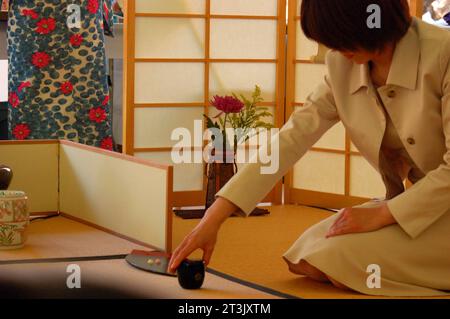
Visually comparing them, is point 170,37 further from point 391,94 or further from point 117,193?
point 391,94

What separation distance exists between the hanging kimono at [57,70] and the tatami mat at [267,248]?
2.68 feet

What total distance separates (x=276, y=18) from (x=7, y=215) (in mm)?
1725

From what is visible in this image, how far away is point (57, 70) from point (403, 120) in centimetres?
222

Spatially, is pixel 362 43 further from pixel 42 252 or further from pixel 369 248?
pixel 42 252

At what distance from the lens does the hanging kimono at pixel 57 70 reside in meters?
4.22

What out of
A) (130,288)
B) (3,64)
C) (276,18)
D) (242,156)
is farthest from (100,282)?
(3,64)

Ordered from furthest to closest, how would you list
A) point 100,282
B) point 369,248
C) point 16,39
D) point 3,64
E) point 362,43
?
1. point 3,64
2. point 16,39
3. point 100,282
4. point 369,248
5. point 362,43

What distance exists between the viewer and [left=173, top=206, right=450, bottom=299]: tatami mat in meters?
2.61

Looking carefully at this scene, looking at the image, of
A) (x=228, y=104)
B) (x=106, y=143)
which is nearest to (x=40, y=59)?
(x=106, y=143)

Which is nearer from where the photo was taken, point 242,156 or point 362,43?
point 362,43

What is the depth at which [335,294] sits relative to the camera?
251 cm

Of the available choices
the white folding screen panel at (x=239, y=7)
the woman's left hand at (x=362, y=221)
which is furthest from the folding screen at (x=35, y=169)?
the woman's left hand at (x=362, y=221)

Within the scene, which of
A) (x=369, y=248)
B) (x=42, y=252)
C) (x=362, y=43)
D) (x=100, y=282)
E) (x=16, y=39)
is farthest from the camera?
(x=16, y=39)

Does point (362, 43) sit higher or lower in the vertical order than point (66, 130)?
higher
